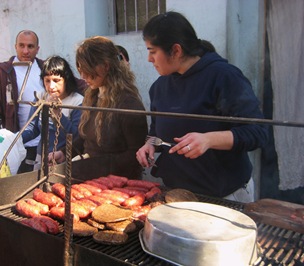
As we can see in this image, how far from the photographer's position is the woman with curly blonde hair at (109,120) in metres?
2.89

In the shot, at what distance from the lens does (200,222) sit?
1.56 m

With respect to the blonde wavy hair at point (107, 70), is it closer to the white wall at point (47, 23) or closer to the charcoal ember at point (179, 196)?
the charcoal ember at point (179, 196)

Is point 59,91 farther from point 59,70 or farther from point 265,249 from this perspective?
point 265,249

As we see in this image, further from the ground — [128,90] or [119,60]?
[119,60]

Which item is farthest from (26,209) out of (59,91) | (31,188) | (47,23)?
(47,23)

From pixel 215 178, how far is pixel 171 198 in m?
0.42

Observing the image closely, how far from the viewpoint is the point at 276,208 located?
1918mm

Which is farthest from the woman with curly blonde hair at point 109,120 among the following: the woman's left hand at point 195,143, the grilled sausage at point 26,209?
the woman's left hand at point 195,143

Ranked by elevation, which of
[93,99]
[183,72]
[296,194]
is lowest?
[296,194]

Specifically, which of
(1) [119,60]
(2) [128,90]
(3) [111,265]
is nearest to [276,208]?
(3) [111,265]

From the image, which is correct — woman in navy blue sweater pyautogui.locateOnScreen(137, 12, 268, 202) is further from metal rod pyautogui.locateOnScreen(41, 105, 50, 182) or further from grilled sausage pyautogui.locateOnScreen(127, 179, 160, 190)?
metal rod pyautogui.locateOnScreen(41, 105, 50, 182)

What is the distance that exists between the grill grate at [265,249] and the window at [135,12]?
3.51 metres

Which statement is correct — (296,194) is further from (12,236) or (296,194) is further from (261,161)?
(12,236)

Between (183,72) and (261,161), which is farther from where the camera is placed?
(261,161)
